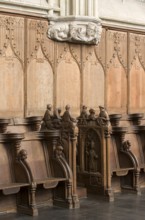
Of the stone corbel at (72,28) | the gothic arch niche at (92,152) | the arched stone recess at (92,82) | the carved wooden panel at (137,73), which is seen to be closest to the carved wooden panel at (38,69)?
the stone corbel at (72,28)

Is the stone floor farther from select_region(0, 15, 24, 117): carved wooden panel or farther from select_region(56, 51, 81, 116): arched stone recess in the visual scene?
select_region(56, 51, 81, 116): arched stone recess

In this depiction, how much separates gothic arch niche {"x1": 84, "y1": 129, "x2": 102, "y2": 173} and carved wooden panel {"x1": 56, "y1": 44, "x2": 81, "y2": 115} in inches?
78.8

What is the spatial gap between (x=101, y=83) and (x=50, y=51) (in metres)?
1.45

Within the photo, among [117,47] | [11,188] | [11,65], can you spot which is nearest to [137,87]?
[117,47]

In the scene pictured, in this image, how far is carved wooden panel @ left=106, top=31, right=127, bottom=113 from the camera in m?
10.2

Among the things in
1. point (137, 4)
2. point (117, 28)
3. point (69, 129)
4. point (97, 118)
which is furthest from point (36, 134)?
point (137, 4)

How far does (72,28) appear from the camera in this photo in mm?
9109

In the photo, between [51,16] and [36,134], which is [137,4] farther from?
[36,134]

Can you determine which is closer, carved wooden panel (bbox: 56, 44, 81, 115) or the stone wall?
the stone wall

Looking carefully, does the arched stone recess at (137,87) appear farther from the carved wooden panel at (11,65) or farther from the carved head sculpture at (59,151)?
the carved head sculpture at (59,151)

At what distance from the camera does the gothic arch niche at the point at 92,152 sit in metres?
7.22

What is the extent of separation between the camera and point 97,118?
7215mm

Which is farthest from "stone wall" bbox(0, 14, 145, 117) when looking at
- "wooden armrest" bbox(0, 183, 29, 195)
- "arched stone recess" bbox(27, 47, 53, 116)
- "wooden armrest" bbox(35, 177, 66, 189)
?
"wooden armrest" bbox(0, 183, 29, 195)

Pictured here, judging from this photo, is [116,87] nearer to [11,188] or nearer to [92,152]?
[92,152]
